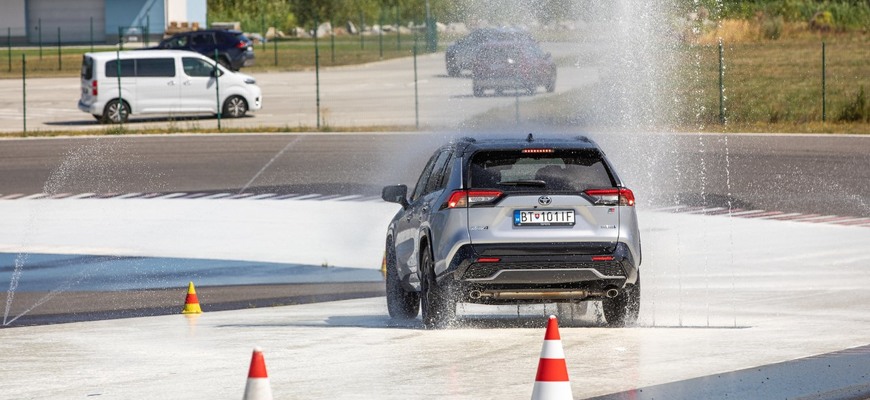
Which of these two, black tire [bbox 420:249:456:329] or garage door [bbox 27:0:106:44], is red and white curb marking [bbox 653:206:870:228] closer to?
black tire [bbox 420:249:456:329]

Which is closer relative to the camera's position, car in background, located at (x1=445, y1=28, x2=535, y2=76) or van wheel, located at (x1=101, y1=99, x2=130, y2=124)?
van wheel, located at (x1=101, y1=99, x2=130, y2=124)

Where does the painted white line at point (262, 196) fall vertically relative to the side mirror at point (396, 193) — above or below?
below

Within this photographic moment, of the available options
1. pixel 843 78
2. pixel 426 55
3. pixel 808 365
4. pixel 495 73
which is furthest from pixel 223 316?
pixel 426 55

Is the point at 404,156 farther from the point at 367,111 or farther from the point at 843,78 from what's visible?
the point at 843,78

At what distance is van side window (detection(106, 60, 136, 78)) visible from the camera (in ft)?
139

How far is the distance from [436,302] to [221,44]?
163 feet

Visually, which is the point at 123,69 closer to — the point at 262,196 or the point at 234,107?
the point at 234,107

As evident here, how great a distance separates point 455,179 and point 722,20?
53082 millimetres

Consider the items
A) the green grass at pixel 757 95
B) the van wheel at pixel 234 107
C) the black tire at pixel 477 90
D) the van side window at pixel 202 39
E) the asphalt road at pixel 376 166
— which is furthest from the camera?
the van side window at pixel 202 39

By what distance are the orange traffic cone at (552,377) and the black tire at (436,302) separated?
164 inches

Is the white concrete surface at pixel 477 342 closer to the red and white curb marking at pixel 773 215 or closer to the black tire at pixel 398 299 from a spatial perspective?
the black tire at pixel 398 299

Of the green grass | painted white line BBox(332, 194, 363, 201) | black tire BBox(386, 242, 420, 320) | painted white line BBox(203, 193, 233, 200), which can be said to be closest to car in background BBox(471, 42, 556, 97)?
the green grass

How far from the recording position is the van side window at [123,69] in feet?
139

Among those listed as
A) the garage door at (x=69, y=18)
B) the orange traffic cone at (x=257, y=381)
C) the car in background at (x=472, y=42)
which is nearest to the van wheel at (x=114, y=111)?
the car in background at (x=472, y=42)
